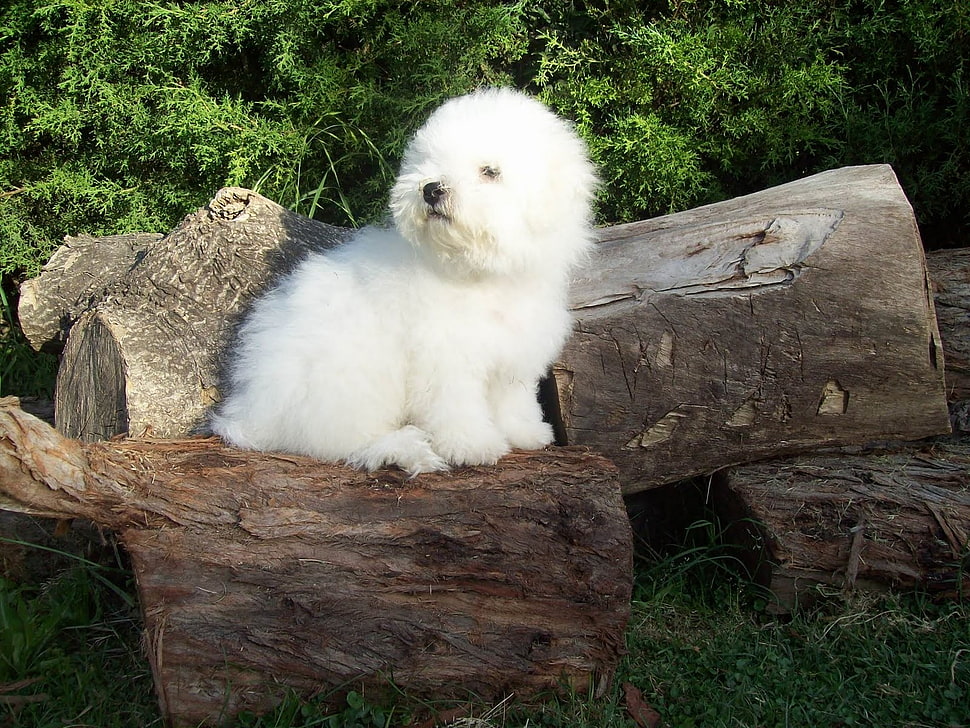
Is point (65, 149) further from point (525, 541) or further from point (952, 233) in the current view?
point (952, 233)

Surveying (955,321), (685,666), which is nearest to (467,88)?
(955,321)

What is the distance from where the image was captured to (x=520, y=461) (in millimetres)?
3061

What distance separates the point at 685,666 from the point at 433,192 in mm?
1973

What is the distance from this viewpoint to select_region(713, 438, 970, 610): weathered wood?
325cm

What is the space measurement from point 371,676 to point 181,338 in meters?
1.67

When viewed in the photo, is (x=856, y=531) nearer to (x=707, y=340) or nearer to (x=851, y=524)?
(x=851, y=524)

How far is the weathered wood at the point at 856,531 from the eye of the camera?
3248mm

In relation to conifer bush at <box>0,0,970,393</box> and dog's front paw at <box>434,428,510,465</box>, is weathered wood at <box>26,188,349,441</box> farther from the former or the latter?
dog's front paw at <box>434,428,510,465</box>

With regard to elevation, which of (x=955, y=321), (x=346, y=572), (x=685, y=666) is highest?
(x=955, y=321)

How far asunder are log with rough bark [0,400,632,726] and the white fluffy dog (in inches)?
7.7

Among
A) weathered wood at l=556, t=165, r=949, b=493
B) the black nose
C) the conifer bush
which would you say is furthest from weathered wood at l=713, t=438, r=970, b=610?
the conifer bush

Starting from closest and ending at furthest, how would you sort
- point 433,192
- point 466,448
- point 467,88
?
1. point 433,192
2. point 466,448
3. point 467,88

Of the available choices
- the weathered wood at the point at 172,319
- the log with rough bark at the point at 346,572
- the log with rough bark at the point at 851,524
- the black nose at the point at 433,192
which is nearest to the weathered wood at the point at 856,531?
the log with rough bark at the point at 851,524

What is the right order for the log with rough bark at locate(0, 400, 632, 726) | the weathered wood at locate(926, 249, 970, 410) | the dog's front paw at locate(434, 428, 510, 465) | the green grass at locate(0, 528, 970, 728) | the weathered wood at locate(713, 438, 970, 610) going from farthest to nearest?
the weathered wood at locate(926, 249, 970, 410), the weathered wood at locate(713, 438, 970, 610), the dog's front paw at locate(434, 428, 510, 465), the green grass at locate(0, 528, 970, 728), the log with rough bark at locate(0, 400, 632, 726)
